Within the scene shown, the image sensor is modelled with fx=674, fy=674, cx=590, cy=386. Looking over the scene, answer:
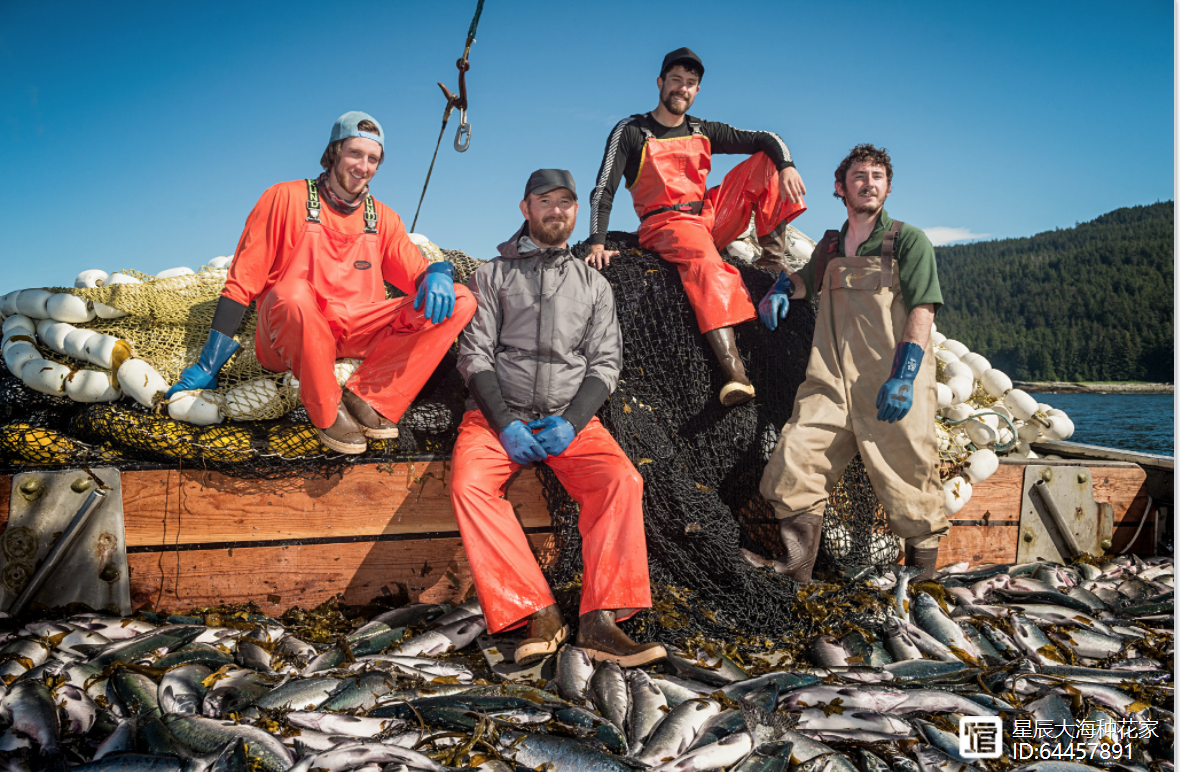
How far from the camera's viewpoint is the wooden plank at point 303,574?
3.35 metres

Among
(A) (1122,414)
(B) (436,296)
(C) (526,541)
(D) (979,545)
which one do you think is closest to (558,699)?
(C) (526,541)

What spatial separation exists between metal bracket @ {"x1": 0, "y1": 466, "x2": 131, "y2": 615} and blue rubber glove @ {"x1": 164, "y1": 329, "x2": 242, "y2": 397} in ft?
1.70

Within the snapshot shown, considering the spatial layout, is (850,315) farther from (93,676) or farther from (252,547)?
(93,676)

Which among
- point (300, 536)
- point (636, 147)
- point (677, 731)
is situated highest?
point (636, 147)

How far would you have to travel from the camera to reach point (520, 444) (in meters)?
3.03

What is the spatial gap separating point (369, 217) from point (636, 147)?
157cm

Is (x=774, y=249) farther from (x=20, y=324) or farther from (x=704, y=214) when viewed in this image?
(x=20, y=324)

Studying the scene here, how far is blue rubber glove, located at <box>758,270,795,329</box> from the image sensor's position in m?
3.75

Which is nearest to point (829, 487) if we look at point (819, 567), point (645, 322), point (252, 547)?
point (819, 567)

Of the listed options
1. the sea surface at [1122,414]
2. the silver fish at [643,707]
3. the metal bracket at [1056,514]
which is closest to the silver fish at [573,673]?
the silver fish at [643,707]

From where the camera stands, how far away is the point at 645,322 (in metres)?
3.74

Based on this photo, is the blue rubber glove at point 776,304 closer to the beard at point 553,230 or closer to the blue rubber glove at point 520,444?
the beard at point 553,230

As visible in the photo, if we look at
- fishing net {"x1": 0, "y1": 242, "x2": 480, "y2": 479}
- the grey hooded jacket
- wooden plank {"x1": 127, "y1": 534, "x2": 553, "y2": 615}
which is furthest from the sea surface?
fishing net {"x1": 0, "y1": 242, "x2": 480, "y2": 479}

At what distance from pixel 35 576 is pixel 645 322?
3219 mm
